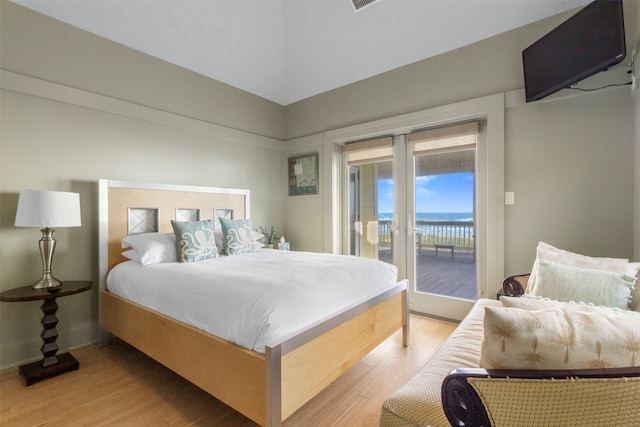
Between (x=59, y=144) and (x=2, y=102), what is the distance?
16.6 inches

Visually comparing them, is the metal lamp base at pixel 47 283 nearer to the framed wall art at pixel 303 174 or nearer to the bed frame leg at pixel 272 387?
the bed frame leg at pixel 272 387

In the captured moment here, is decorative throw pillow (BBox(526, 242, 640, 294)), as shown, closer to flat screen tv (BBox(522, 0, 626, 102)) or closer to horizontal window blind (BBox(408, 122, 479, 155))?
flat screen tv (BBox(522, 0, 626, 102))

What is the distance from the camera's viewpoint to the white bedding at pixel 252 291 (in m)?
1.45

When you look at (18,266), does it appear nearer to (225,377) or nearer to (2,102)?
(2,102)

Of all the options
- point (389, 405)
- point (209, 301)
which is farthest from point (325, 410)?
point (209, 301)

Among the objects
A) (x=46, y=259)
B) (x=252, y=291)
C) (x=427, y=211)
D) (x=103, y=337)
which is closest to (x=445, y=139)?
(x=427, y=211)

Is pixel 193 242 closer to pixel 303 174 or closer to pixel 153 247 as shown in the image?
pixel 153 247

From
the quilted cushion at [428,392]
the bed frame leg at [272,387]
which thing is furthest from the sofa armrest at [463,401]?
the bed frame leg at [272,387]

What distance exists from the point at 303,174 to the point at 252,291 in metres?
2.93

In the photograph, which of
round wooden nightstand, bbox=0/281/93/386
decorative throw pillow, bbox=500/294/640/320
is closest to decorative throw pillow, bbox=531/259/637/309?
decorative throw pillow, bbox=500/294/640/320

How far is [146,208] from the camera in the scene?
9.66ft

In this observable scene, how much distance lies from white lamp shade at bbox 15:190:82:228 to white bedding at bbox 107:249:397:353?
595mm

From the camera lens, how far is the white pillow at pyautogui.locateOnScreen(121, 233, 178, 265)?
245 cm

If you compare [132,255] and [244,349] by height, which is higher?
[132,255]
